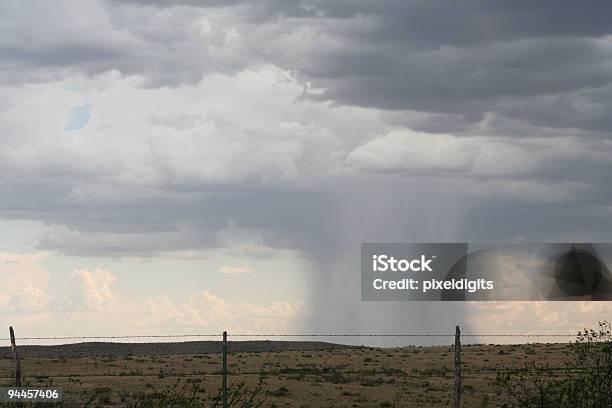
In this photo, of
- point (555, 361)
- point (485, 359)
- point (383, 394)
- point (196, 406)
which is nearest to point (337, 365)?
point (485, 359)

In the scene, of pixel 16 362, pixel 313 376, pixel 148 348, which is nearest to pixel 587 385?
pixel 16 362

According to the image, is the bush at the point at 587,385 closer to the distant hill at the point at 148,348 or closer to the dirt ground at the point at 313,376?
the dirt ground at the point at 313,376

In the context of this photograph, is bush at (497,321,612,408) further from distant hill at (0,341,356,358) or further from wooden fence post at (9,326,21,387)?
distant hill at (0,341,356,358)

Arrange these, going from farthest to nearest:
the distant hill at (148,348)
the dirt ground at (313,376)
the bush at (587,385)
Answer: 1. the distant hill at (148,348)
2. the dirt ground at (313,376)
3. the bush at (587,385)

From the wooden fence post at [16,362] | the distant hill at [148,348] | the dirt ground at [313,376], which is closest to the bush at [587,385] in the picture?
the dirt ground at [313,376]

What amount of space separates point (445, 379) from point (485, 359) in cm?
1865

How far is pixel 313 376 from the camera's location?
61.2m

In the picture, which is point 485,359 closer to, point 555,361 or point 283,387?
point 555,361

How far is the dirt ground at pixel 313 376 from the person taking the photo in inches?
1928

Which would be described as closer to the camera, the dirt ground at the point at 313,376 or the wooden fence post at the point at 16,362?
the wooden fence post at the point at 16,362

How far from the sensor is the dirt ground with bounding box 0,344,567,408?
4897cm

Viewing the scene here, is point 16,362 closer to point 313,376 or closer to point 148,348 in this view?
point 313,376

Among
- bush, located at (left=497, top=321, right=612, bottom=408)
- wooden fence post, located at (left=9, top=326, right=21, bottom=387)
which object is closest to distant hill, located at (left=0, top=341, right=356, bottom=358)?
wooden fence post, located at (left=9, top=326, right=21, bottom=387)

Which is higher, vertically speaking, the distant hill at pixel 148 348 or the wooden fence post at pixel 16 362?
the distant hill at pixel 148 348
